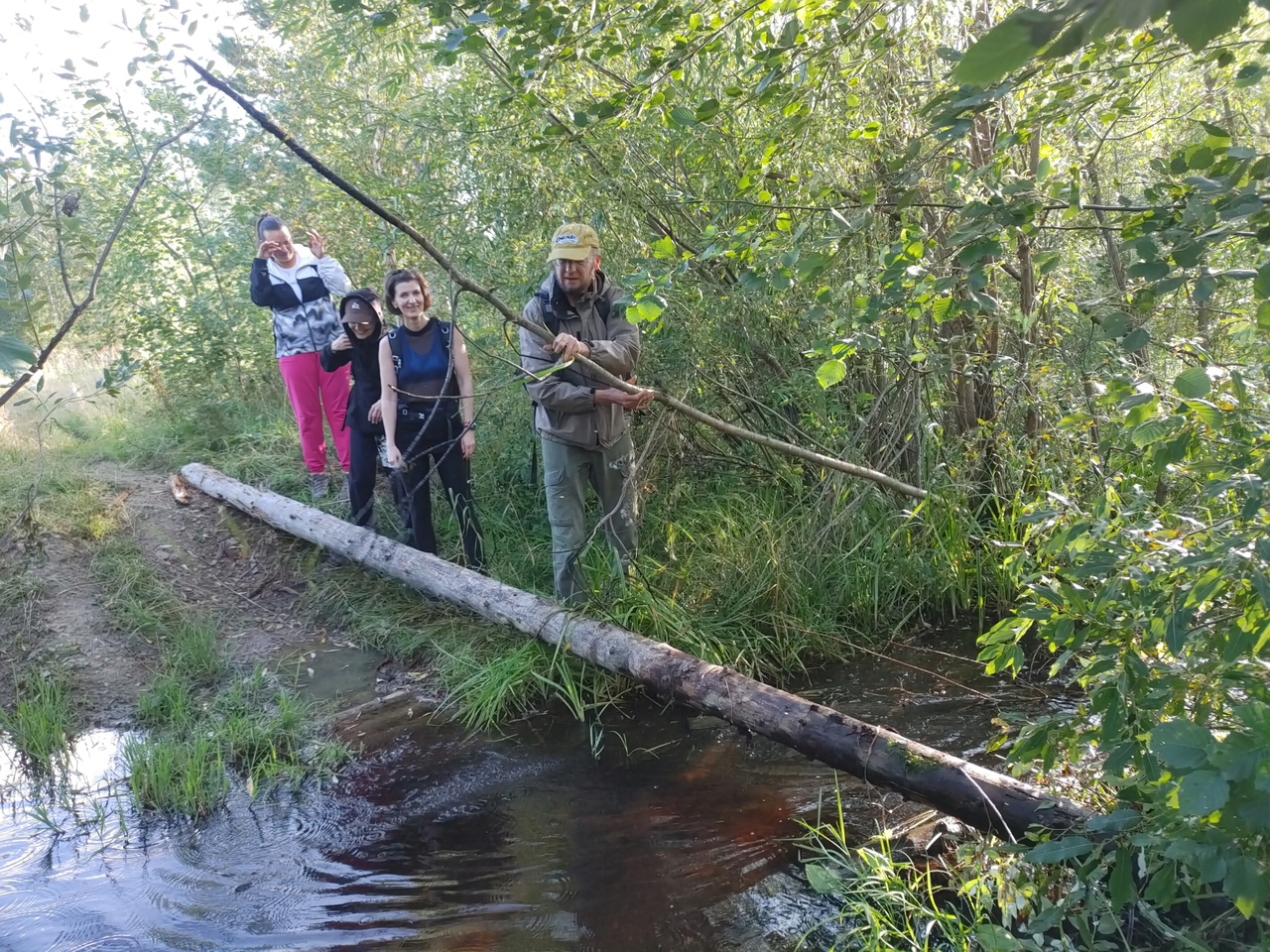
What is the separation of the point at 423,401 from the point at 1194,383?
4.70 metres

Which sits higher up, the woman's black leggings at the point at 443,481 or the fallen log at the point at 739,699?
the woman's black leggings at the point at 443,481

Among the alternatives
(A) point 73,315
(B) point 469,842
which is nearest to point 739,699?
(B) point 469,842

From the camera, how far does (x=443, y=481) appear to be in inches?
242

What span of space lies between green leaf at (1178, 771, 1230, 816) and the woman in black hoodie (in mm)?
5162

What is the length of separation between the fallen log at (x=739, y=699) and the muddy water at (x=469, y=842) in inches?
14.0

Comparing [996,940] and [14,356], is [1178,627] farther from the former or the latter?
[14,356]

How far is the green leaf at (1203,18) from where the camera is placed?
0.84 metres

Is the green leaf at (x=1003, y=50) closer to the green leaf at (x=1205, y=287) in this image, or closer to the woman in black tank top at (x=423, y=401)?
the green leaf at (x=1205, y=287)

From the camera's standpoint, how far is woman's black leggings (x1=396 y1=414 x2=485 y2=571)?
5.94 metres

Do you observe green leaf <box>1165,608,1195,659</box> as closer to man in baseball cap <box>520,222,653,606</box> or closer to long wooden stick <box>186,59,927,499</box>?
long wooden stick <box>186,59,927,499</box>

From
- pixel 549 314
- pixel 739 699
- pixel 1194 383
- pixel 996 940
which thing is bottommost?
pixel 996 940

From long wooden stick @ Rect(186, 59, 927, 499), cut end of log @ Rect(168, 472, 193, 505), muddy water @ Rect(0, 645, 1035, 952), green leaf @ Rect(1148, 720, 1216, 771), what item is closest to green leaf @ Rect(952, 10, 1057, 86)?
green leaf @ Rect(1148, 720, 1216, 771)

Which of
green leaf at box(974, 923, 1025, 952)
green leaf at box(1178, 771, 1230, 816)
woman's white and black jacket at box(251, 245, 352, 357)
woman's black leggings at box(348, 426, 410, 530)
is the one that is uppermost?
woman's white and black jacket at box(251, 245, 352, 357)

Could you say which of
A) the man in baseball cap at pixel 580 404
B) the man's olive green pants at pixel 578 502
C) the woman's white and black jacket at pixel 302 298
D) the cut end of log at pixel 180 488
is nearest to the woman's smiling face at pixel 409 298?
the man in baseball cap at pixel 580 404
